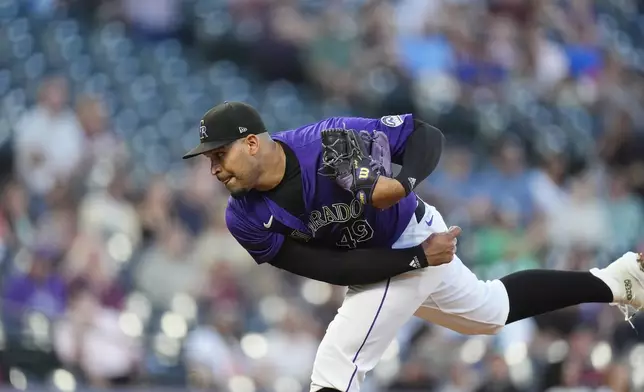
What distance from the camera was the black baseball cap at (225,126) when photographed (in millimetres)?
5641

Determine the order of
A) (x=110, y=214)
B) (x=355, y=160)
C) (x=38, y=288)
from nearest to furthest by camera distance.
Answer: (x=355, y=160), (x=38, y=288), (x=110, y=214)

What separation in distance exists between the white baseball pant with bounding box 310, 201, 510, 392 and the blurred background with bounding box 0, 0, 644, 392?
2.53m

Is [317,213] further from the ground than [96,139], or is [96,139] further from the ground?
[317,213]

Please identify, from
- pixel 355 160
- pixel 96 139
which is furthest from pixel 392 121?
pixel 96 139

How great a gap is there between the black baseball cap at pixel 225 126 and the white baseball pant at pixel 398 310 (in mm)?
954

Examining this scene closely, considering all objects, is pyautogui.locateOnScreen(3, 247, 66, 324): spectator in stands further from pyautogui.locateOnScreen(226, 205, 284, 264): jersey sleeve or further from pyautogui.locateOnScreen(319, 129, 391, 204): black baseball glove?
pyautogui.locateOnScreen(319, 129, 391, 204): black baseball glove

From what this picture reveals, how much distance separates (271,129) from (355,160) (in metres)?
6.86

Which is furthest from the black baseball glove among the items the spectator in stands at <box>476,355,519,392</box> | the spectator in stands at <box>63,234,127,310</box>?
the spectator in stands at <box>63,234,127,310</box>

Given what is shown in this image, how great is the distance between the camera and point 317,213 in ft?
19.4

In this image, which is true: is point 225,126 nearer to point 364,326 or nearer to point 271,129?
point 364,326

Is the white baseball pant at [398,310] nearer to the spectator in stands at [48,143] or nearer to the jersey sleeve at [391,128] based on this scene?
the jersey sleeve at [391,128]

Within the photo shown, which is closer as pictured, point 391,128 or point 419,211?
point 391,128

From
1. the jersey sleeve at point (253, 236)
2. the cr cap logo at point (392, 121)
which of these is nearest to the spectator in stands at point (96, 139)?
the jersey sleeve at point (253, 236)

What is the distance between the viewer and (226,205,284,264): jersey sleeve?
5.92 m
